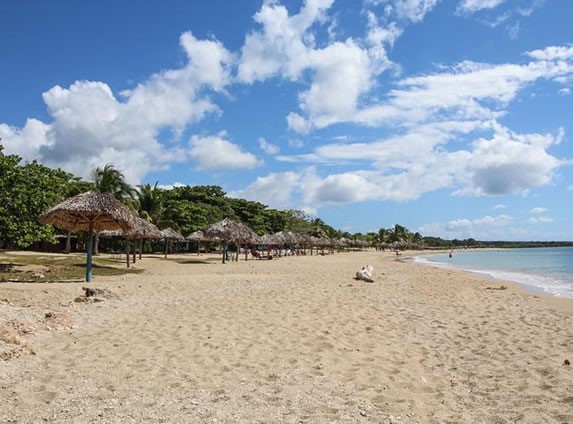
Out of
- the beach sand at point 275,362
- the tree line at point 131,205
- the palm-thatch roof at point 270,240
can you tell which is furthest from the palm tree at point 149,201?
the beach sand at point 275,362

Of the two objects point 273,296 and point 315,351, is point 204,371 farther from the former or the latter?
point 273,296

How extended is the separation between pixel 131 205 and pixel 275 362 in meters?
30.2

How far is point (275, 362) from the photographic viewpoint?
209 inches

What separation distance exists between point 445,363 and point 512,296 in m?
8.83

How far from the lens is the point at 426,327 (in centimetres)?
761

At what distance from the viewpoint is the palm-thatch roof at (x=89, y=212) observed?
1241 cm

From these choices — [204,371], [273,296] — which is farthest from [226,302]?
[204,371]

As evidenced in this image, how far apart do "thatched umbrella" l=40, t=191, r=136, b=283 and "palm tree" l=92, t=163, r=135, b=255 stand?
61.1 feet

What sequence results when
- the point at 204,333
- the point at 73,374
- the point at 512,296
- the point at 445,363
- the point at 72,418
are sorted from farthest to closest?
the point at 512,296 → the point at 204,333 → the point at 445,363 → the point at 73,374 → the point at 72,418

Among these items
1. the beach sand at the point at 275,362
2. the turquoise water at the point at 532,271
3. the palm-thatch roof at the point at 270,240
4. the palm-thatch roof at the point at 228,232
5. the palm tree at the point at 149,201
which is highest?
the palm tree at the point at 149,201

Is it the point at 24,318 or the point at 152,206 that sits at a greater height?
the point at 152,206

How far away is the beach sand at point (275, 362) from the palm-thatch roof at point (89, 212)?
10.9 feet

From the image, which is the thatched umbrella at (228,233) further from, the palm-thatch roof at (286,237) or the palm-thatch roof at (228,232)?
the palm-thatch roof at (286,237)

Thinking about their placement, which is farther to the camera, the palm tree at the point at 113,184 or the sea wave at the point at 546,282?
the palm tree at the point at 113,184
